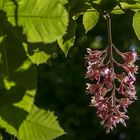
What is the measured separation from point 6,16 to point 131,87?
51 centimetres

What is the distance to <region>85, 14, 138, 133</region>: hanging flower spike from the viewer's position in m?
1.28

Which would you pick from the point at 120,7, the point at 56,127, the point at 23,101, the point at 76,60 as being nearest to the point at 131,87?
the point at 120,7

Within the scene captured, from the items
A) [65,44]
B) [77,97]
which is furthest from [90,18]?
[77,97]

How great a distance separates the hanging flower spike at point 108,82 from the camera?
1.28m

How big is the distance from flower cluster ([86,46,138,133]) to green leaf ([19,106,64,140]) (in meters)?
0.28

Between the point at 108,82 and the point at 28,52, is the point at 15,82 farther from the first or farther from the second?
the point at 108,82

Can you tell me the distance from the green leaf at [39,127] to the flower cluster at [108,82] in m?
0.28

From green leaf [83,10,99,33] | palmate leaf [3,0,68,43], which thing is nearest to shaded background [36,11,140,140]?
Result: green leaf [83,10,99,33]

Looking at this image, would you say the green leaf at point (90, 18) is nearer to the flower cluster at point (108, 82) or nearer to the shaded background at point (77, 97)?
the flower cluster at point (108, 82)

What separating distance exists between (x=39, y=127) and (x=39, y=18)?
212 mm

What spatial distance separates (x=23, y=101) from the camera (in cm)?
91

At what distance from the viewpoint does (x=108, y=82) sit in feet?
4.19

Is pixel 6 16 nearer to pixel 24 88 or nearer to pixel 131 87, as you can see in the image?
pixel 24 88

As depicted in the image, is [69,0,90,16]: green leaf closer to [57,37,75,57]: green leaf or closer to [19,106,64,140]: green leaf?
[57,37,75,57]: green leaf
